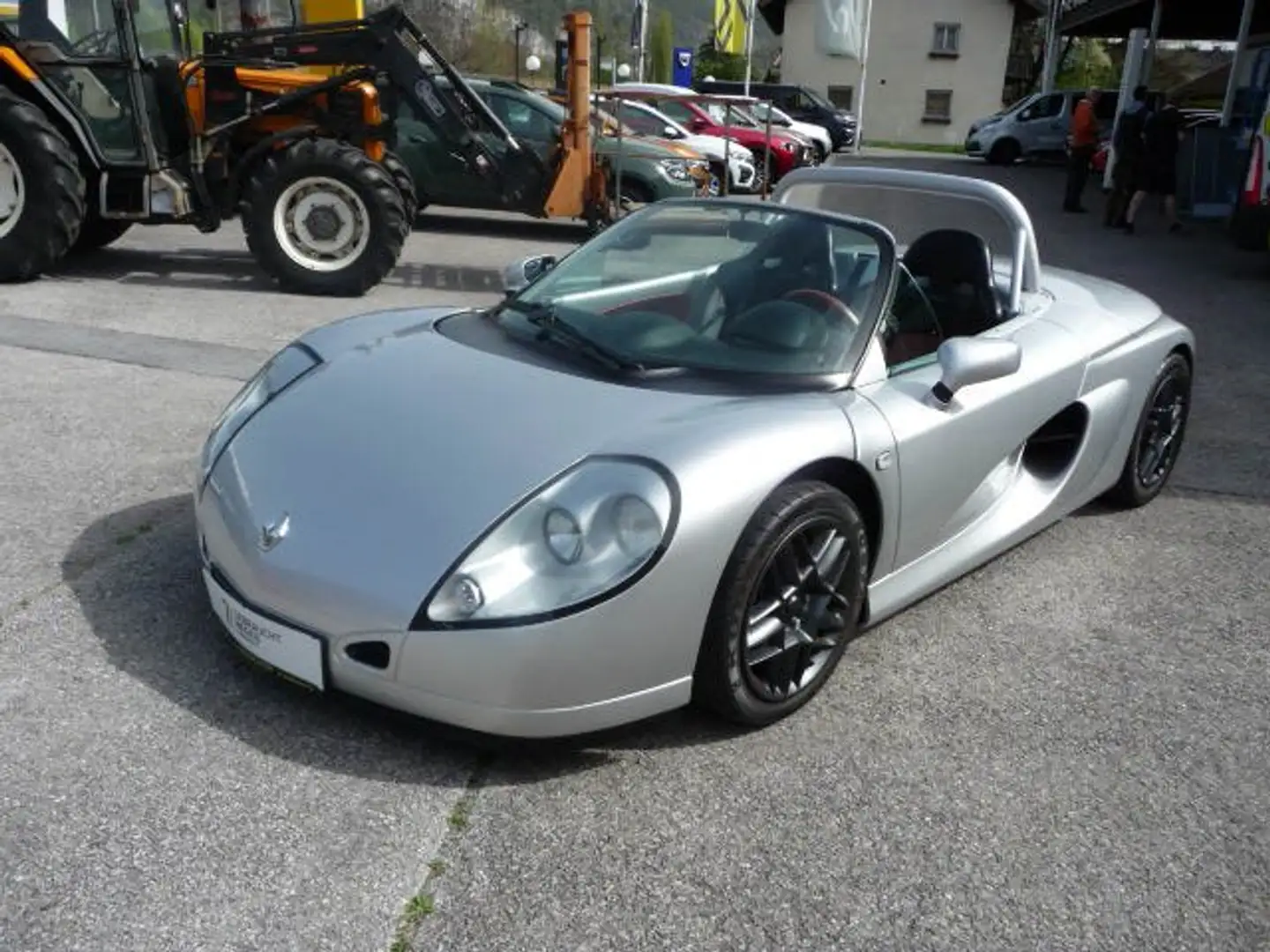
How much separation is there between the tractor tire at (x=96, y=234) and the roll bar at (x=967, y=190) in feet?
21.0

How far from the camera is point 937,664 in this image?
335cm

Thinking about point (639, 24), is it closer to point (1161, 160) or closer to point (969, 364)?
point (1161, 160)

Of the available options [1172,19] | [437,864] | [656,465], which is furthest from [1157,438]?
[1172,19]

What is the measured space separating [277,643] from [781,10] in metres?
48.0

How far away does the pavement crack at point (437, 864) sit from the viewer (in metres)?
2.12

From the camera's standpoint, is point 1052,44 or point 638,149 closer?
point 638,149

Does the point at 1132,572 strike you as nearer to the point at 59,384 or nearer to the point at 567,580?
the point at 567,580

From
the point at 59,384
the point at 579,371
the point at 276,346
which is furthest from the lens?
the point at 276,346

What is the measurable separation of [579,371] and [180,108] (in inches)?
259

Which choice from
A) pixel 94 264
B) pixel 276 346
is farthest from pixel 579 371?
pixel 94 264

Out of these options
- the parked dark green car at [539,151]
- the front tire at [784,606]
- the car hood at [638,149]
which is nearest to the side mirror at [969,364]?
the front tire at [784,606]

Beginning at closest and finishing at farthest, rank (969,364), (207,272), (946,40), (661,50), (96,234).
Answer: (969,364) < (207,272) < (96,234) < (946,40) < (661,50)

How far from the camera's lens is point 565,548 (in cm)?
253

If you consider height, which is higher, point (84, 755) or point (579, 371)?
point (579, 371)
